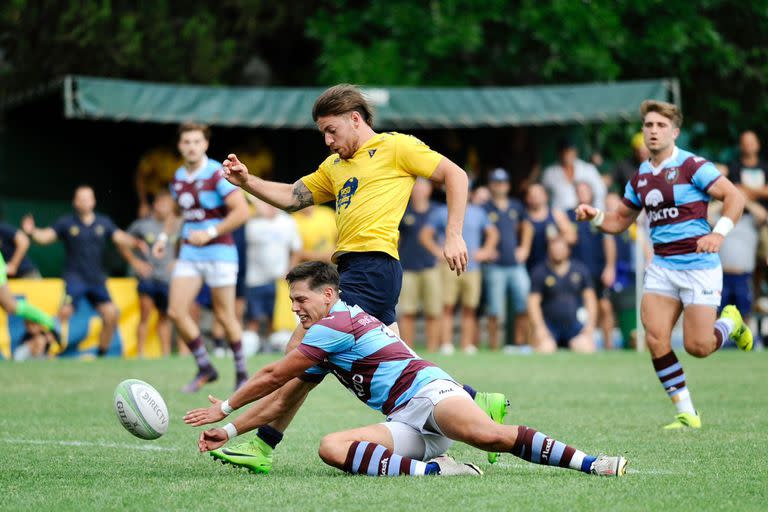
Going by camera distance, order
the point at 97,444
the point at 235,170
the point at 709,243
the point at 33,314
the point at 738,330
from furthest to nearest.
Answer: the point at 33,314 → the point at 738,330 → the point at 709,243 → the point at 97,444 → the point at 235,170

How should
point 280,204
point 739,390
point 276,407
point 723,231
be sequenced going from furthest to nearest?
1. point 739,390
2. point 723,231
3. point 280,204
4. point 276,407

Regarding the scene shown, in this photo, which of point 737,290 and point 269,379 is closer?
point 269,379

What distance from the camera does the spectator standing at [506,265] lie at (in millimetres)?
18625

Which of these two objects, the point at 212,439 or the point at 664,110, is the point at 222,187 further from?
the point at 212,439

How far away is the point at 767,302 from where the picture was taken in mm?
18531

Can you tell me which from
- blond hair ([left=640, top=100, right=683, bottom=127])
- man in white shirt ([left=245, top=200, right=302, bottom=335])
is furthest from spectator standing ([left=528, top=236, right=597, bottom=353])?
blond hair ([left=640, top=100, right=683, bottom=127])

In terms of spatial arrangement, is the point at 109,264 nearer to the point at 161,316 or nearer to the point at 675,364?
the point at 161,316

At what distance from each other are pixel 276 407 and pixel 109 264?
13378 millimetres

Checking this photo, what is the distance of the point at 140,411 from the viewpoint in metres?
7.29

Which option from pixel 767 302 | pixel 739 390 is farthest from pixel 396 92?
pixel 739 390

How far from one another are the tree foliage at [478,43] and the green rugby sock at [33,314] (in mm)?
4988

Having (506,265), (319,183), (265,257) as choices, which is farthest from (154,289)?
(319,183)

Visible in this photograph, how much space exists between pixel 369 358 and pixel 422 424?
446 mm

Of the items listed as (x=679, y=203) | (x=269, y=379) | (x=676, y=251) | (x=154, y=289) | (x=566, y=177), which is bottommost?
(x=269, y=379)
